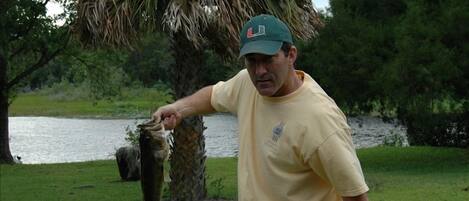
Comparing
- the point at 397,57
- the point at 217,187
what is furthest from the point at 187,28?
the point at 397,57

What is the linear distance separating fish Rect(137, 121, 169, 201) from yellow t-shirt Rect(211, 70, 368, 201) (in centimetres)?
41

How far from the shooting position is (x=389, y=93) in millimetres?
18516

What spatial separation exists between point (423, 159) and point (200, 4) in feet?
40.5

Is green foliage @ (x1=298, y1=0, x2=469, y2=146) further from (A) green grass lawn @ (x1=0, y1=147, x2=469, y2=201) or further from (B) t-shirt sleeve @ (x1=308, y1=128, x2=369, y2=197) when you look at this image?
(B) t-shirt sleeve @ (x1=308, y1=128, x2=369, y2=197)

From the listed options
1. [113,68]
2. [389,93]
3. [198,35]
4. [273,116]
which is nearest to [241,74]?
[273,116]

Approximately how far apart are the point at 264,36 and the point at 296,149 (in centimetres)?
49

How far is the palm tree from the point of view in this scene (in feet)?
33.3

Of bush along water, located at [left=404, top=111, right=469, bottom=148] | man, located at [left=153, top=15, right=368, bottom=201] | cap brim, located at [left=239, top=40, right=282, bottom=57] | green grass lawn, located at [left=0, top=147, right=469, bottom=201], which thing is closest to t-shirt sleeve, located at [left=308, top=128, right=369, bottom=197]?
man, located at [left=153, top=15, right=368, bottom=201]

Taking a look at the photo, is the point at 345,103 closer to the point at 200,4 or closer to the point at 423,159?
the point at 423,159

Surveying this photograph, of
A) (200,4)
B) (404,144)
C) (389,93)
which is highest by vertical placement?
(200,4)

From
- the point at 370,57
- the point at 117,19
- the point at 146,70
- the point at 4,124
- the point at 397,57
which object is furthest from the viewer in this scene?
the point at 146,70

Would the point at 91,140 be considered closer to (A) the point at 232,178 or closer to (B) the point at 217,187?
(A) the point at 232,178

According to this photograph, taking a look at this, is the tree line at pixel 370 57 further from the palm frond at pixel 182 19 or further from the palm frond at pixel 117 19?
the palm frond at pixel 117 19

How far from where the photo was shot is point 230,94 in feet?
12.5
